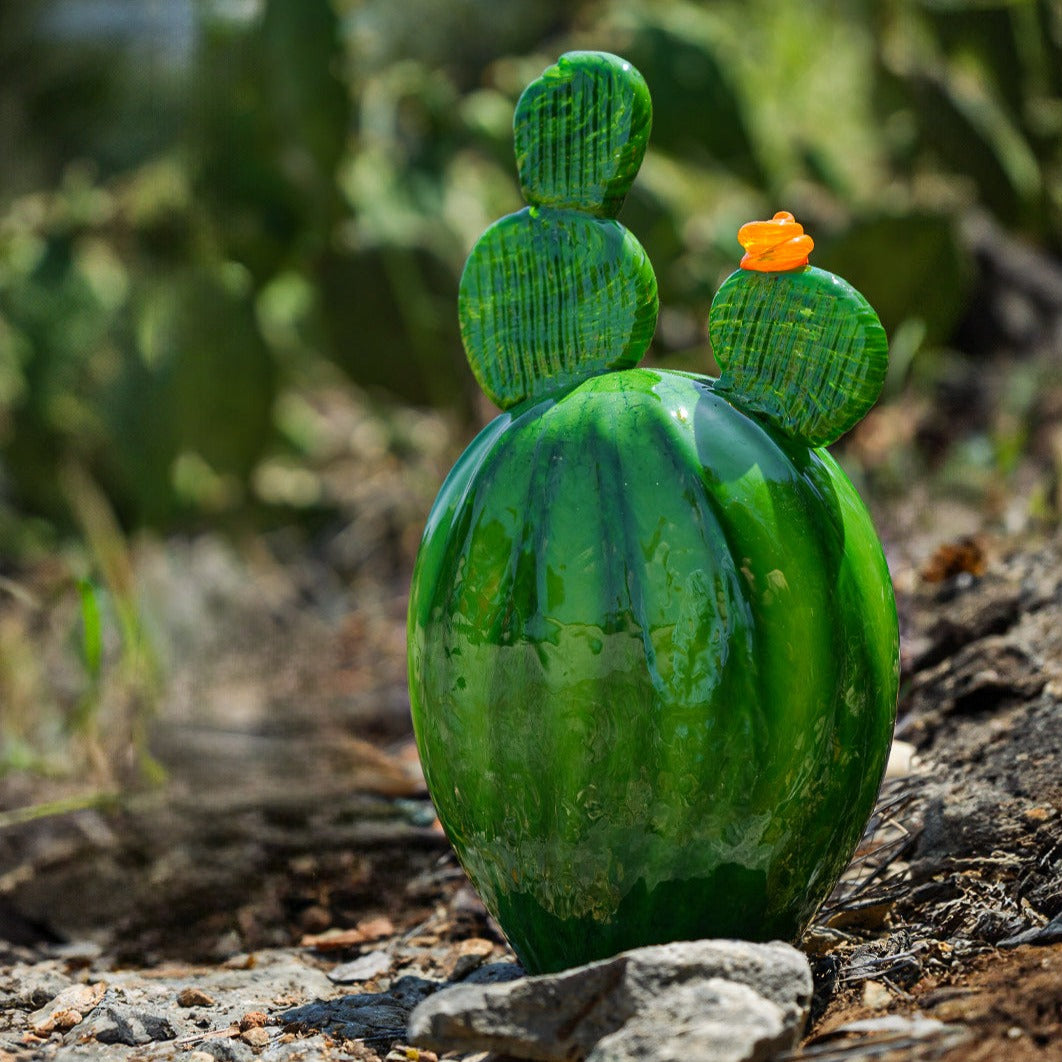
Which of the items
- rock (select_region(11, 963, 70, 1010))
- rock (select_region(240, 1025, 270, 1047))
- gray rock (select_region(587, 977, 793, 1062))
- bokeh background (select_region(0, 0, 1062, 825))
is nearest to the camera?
gray rock (select_region(587, 977, 793, 1062))

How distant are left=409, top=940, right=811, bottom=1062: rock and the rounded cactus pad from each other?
2.12 feet

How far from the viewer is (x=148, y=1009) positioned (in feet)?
5.97

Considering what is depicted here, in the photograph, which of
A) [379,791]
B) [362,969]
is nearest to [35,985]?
[362,969]

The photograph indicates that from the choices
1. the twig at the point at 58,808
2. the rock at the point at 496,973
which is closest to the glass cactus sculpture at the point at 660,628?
the rock at the point at 496,973

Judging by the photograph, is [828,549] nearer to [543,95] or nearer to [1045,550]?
[543,95]

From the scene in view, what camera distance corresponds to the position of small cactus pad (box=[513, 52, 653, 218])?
181 centimetres

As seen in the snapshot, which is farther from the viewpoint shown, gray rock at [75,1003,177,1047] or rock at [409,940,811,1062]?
gray rock at [75,1003,177,1047]

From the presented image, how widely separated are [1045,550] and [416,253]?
2.86 metres

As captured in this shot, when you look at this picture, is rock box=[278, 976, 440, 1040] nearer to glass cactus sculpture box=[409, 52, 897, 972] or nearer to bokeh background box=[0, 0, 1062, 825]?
glass cactus sculpture box=[409, 52, 897, 972]

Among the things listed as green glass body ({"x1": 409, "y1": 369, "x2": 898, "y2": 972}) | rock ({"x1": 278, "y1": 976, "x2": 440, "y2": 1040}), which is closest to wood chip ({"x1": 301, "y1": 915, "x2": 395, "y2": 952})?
rock ({"x1": 278, "y1": 976, "x2": 440, "y2": 1040})

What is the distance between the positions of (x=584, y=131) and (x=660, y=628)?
680mm

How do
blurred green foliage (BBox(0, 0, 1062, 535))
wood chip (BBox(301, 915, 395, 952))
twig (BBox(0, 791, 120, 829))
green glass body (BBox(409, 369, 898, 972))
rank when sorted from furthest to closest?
blurred green foliage (BBox(0, 0, 1062, 535))
twig (BBox(0, 791, 120, 829))
wood chip (BBox(301, 915, 395, 952))
green glass body (BBox(409, 369, 898, 972))

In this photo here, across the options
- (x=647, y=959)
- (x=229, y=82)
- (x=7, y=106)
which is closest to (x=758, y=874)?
(x=647, y=959)

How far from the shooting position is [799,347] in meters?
1.71
